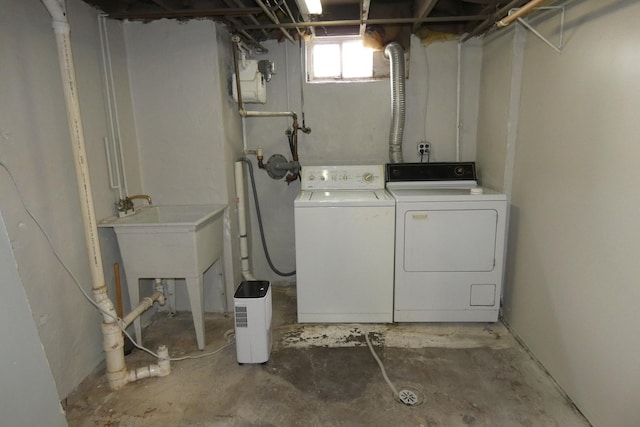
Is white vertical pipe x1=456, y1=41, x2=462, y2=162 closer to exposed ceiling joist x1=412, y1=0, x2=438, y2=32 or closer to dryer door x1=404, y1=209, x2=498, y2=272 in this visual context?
exposed ceiling joist x1=412, y1=0, x2=438, y2=32

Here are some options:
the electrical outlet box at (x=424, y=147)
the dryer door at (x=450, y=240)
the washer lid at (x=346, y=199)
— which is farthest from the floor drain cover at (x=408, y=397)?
the electrical outlet box at (x=424, y=147)

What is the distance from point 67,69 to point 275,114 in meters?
1.63

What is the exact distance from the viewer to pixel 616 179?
158cm

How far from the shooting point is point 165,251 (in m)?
2.29

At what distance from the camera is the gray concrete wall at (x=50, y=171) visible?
169 centimetres

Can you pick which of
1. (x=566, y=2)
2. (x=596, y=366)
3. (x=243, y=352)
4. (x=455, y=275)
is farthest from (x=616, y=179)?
(x=243, y=352)

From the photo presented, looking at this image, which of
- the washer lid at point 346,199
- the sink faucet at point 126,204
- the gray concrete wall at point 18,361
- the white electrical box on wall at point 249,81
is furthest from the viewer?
the white electrical box on wall at point 249,81

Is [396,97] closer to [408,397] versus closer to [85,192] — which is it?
[408,397]

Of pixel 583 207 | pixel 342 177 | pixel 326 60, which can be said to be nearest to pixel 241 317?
pixel 342 177

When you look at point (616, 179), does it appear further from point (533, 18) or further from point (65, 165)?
point (65, 165)

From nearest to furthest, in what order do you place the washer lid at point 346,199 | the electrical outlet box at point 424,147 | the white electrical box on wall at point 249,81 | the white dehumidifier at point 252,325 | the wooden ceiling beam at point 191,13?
1. the white dehumidifier at point 252,325
2. the wooden ceiling beam at point 191,13
3. the washer lid at point 346,199
4. the white electrical box on wall at point 249,81
5. the electrical outlet box at point 424,147

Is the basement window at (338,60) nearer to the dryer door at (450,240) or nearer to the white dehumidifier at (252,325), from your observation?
the dryer door at (450,240)

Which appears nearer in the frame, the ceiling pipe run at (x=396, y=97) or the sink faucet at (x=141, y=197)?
the sink faucet at (x=141, y=197)

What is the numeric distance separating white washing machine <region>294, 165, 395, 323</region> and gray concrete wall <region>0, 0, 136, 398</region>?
50.9 inches
